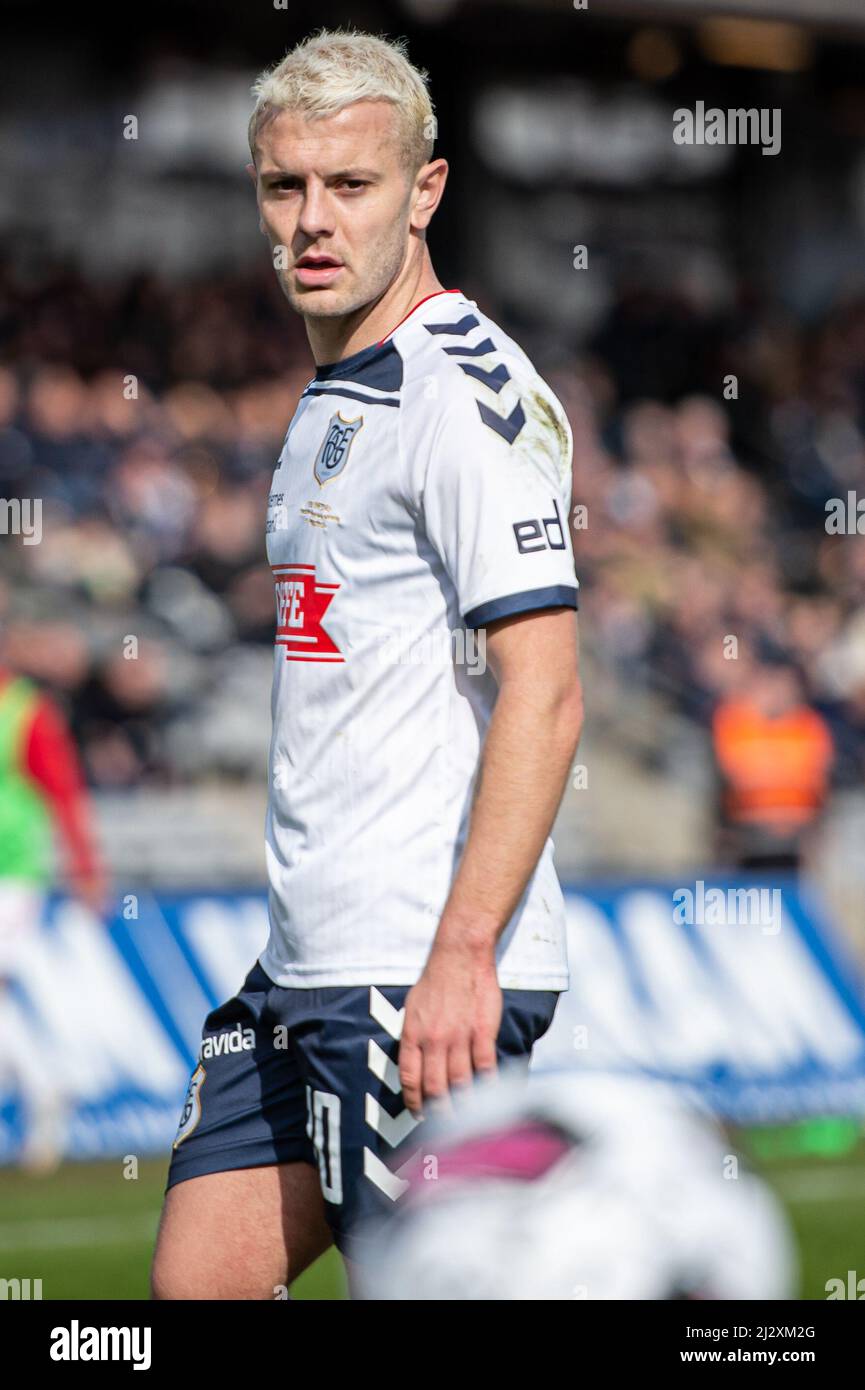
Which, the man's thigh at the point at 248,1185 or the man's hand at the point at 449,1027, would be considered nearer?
the man's hand at the point at 449,1027

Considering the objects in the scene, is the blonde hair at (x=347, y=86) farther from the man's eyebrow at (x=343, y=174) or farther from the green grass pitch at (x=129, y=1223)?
the green grass pitch at (x=129, y=1223)

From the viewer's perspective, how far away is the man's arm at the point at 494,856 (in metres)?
2.78

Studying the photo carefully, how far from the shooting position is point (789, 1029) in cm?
919

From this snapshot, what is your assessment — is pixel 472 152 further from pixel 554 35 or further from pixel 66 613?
pixel 66 613

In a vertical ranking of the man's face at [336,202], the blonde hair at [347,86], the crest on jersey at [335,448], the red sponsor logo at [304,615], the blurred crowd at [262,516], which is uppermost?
the blurred crowd at [262,516]

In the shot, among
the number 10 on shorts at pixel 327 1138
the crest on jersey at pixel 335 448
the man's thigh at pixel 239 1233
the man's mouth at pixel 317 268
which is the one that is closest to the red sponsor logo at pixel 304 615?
the crest on jersey at pixel 335 448

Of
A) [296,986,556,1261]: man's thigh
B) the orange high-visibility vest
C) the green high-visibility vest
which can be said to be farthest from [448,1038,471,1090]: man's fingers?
the orange high-visibility vest

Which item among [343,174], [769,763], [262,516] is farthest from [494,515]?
[262,516]

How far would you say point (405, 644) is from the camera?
2.96 metres

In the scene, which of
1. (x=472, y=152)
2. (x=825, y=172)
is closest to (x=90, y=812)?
(x=472, y=152)

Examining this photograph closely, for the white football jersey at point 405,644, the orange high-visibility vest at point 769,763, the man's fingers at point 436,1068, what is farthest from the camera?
the orange high-visibility vest at point 769,763

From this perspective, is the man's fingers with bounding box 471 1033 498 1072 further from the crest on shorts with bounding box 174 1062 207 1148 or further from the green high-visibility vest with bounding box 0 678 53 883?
the green high-visibility vest with bounding box 0 678 53 883

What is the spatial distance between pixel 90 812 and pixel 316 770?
7158mm

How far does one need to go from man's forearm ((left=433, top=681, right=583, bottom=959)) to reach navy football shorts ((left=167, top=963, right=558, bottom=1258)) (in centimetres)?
19
